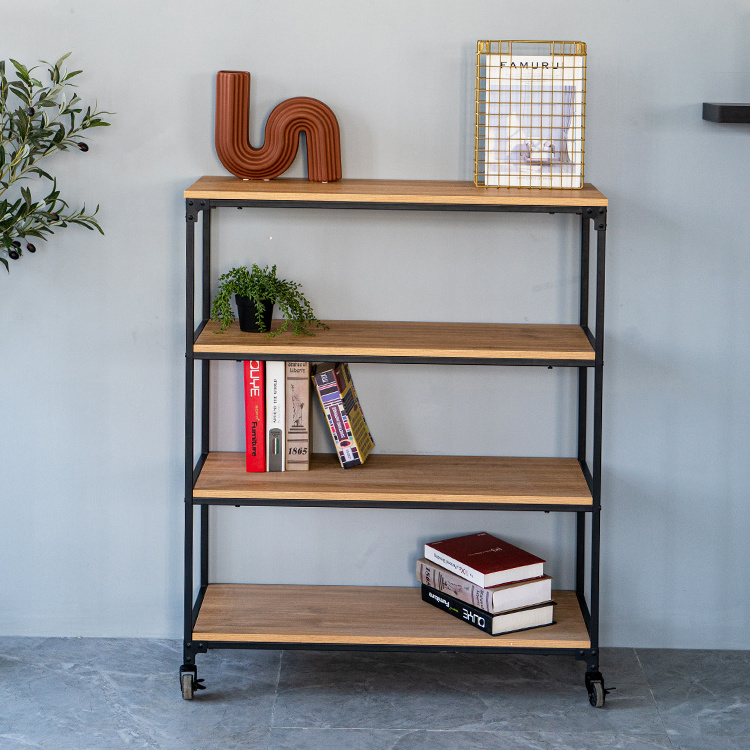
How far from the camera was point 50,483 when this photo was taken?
9.62 ft

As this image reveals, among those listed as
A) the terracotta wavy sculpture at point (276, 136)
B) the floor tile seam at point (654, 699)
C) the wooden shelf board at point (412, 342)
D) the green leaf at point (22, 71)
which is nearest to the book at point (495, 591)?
the floor tile seam at point (654, 699)

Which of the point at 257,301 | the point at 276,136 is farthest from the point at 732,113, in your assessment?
the point at 257,301

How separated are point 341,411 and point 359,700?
30.9 inches

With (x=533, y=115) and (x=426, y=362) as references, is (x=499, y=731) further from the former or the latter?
(x=533, y=115)

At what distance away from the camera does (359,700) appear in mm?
2658

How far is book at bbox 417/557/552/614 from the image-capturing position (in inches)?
104

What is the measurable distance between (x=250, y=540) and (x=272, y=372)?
0.60m

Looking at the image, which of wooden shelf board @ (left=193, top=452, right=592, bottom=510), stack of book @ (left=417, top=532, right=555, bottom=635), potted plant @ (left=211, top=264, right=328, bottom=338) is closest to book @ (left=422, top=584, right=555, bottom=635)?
stack of book @ (left=417, top=532, right=555, bottom=635)

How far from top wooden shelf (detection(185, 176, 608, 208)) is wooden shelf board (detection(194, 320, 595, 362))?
14.2 inches

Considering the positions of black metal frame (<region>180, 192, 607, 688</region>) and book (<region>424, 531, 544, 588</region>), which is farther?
book (<region>424, 531, 544, 588</region>)

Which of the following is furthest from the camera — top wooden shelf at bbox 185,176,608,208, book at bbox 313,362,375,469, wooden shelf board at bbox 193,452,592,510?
book at bbox 313,362,375,469

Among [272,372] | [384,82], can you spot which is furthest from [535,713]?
[384,82]

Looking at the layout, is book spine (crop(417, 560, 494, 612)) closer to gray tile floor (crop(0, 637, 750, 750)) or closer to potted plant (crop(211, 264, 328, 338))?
gray tile floor (crop(0, 637, 750, 750))

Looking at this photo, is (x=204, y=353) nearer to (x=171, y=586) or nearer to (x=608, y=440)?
(x=171, y=586)
